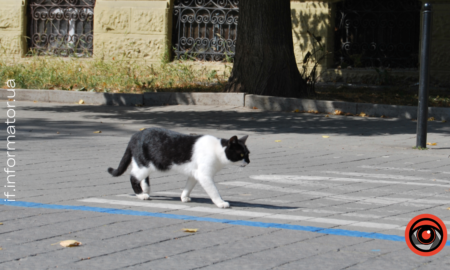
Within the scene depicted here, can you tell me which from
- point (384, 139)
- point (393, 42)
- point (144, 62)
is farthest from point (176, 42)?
point (384, 139)

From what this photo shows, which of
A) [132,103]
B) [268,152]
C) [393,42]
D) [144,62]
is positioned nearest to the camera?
[268,152]

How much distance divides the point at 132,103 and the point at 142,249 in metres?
9.60

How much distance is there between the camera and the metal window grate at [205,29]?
679 inches

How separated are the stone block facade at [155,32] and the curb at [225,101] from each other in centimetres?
318

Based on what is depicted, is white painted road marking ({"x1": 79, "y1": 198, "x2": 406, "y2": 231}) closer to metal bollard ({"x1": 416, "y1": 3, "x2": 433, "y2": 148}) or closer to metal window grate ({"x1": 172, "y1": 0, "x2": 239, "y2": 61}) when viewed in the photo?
metal bollard ({"x1": 416, "y1": 3, "x2": 433, "y2": 148})

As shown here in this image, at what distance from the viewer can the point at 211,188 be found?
4789mm

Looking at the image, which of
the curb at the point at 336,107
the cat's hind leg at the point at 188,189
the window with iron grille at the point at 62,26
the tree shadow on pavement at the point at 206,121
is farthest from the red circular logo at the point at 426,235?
the window with iron grille at the point at 62,26

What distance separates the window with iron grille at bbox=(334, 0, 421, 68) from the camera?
16.2 metres

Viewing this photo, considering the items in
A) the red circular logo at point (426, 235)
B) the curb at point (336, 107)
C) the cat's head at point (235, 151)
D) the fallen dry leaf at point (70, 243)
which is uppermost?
the curb at point (336, 107)

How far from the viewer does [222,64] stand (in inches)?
668

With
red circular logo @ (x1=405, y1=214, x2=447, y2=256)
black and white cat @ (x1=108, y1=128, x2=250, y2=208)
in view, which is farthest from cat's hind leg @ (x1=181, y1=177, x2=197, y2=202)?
red circular logo @ (x1=405, y1=214, x2=447, y2=256)

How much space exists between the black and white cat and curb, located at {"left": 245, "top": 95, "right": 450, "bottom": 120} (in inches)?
290

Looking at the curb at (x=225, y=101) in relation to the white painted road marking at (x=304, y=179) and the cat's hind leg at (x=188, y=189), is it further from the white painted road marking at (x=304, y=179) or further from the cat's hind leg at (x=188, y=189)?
the cat's hind leg at (x=188, y=189)

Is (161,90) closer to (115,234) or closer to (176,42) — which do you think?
(176,42)
